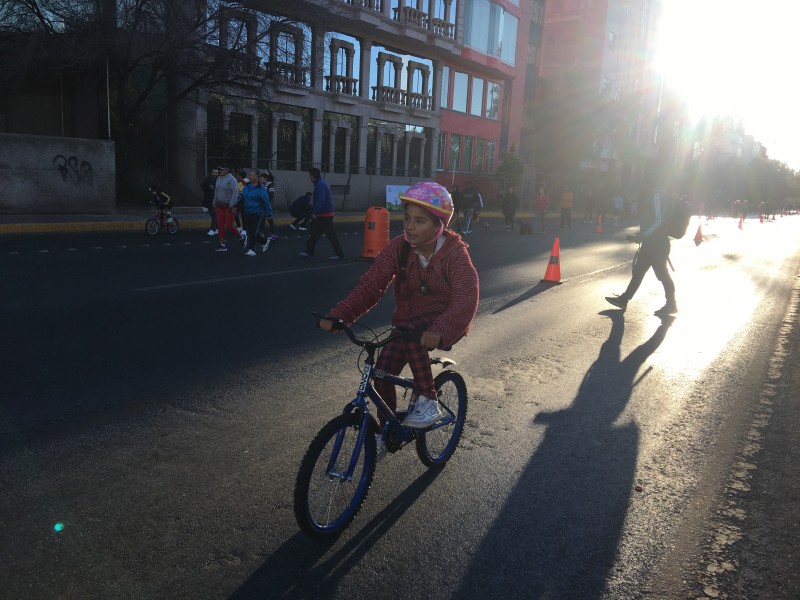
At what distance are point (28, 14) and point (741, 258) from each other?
22.5 m

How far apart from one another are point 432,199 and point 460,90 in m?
39.3

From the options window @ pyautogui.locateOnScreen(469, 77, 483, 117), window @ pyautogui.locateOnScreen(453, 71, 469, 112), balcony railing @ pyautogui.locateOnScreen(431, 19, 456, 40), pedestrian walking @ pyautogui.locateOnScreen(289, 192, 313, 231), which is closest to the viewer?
pedestrian walking @ pyautogui.locateOnScreen(289, 192, 313, 231)

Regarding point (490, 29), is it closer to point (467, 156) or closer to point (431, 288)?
point (467, 156)

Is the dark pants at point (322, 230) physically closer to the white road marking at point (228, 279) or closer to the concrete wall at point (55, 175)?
the white road marking at point (228, 279)

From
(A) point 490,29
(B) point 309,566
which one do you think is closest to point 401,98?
(A) point 490,29

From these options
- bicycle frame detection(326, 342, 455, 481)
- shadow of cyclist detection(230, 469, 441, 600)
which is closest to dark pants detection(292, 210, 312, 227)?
bicycle frame detection(326, 342, 455, 481)

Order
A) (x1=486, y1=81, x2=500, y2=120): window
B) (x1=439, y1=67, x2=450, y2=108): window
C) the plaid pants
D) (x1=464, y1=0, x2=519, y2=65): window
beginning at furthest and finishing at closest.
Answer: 1. (x1=486, y1=81, x2=500, y2=120): window
2. (x1=464, y1=0, x2=519, y2=65): window
3. (x1=439, y1=67, x2=450, y2=108): window
4. the plaid pants

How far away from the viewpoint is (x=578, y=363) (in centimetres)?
698

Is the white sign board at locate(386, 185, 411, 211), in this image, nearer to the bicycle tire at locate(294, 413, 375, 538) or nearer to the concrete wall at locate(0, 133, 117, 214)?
the concrete wall at locate(0, 133, 117, 214)

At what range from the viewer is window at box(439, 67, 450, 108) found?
3897 cm

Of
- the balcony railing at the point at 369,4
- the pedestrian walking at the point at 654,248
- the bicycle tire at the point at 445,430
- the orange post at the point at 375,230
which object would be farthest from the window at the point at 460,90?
the bicycle tire at the point at 445,430

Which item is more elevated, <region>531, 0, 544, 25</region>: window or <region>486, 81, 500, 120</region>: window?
<region>531, 0, 544, 25</region>: window

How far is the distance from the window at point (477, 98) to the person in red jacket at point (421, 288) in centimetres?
3994

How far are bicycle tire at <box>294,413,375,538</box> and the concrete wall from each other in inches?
766
